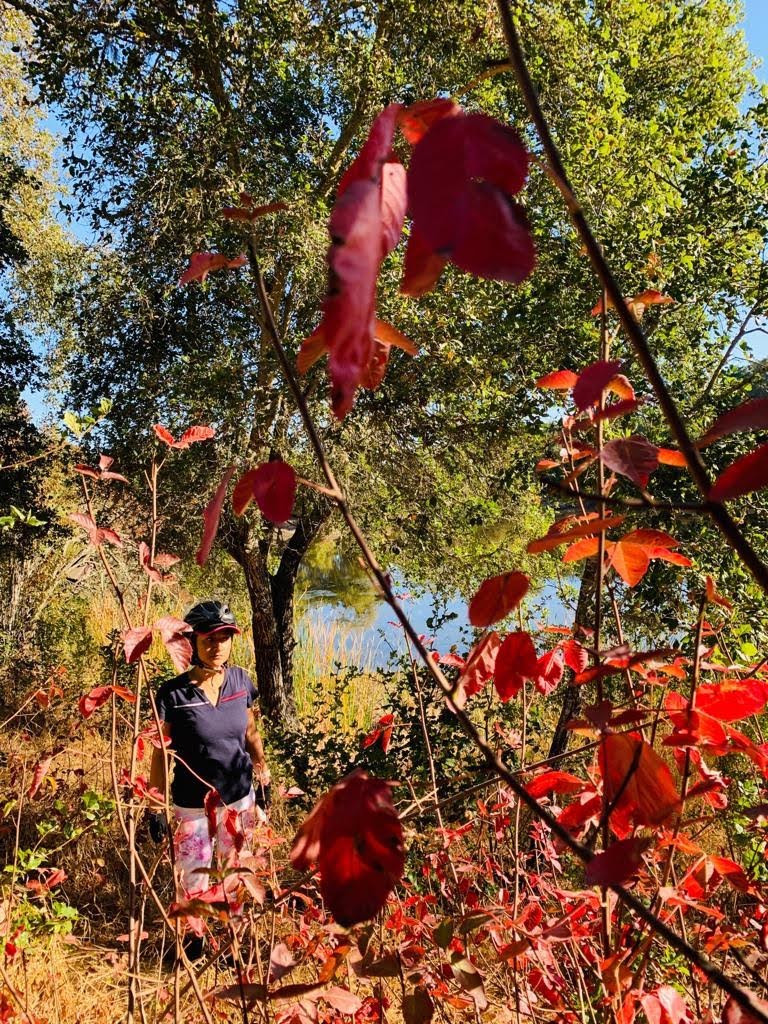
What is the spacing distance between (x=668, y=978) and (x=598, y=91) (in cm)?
468

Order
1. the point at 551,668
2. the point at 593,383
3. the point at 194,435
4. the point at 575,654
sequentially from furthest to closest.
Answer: the point at 194,435, the point at 551,668, the point at 575,654, the point at 593,383

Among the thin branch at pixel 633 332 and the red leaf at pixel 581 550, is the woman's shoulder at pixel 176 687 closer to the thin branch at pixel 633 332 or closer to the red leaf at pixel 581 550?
the red leaf at pixel 581 550

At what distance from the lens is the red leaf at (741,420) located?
0.42 metres

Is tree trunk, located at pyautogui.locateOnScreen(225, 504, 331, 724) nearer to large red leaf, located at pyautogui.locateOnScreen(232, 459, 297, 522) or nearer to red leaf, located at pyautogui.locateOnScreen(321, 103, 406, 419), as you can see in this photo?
large red leaf, located at pyautogui.locateOnScreen(232, 459, 297, 522)

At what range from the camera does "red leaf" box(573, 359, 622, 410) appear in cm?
48

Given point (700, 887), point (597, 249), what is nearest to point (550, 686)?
point (700, 887)

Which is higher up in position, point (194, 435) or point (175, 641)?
point (194, 435)

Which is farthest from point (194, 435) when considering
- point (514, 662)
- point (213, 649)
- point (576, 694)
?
point (576, 694)

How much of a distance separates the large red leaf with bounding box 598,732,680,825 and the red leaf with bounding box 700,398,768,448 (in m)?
0.30

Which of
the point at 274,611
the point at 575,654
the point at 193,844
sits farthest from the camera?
the point at 274,611

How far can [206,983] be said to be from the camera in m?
2.31

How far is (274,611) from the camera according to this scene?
21.6 ft

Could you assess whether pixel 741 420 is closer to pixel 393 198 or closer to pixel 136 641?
pixel 393 198

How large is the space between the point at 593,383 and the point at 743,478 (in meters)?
0.12
